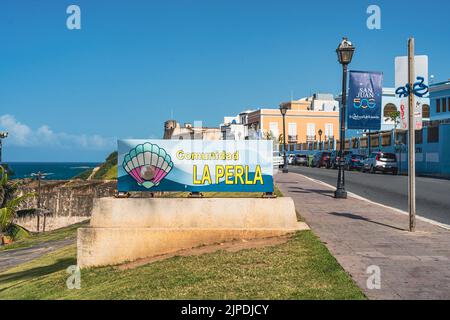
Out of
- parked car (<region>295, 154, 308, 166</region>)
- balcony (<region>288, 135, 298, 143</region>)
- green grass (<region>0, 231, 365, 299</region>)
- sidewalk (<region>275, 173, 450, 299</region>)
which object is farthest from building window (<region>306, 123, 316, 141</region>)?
green grass (<region>0, 231, 365, 299</region>)

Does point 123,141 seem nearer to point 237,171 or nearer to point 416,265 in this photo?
point 237,171

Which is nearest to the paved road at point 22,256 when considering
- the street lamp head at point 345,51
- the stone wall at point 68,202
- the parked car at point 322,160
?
the street lamp head at point 345,51

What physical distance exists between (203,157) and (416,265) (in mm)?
4980

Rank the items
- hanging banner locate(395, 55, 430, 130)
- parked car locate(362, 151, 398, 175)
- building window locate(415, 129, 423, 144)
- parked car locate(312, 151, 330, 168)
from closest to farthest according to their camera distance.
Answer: hanging banner locate(395, 55, 430, 130) < parked car locate(362, 151, 398, 175) < building window locate(415, 129, 423, 144) < parked car locate(312, 151, 330, 168)

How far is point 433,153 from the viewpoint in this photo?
40.8 meters

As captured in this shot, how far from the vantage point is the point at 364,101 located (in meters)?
27.9

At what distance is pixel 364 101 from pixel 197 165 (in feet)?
62.2

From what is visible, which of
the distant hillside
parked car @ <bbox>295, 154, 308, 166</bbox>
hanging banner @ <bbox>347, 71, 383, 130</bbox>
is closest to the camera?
hanging banner @ <bbox>347, 71, 383, 130</bbox>

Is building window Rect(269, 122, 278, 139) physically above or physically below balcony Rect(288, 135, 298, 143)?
above

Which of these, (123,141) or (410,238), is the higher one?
(123,141)

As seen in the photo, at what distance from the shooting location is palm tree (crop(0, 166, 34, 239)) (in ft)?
87.5

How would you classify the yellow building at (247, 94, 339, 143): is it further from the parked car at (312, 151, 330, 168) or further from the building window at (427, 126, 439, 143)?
the building window at (427, 126, 439, 143)

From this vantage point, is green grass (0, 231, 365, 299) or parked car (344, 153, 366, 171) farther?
parked car (344, 153, 366, 171)
